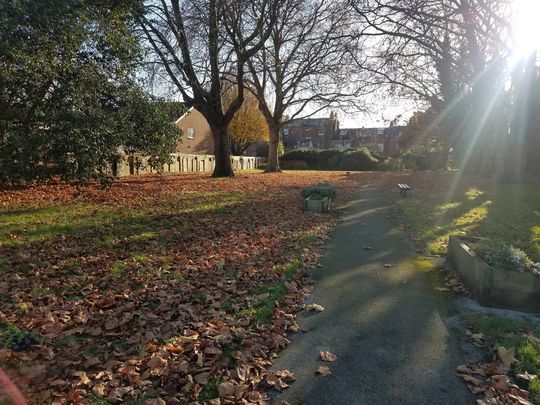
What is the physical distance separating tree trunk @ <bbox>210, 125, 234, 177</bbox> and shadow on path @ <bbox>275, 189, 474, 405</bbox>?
16528 millimetres

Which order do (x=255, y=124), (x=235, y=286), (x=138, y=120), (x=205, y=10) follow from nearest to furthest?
(x=235, y=286) → (x=138, y=120) → (x=205, y=10) → (x=255, y=124)

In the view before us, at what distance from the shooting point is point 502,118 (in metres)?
19.9

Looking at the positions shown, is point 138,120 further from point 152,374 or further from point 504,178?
point 504,178

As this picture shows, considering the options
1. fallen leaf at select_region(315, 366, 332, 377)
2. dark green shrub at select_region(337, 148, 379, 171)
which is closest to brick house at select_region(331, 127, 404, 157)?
dark green shrub at select_region(337, 148, 379, 171)

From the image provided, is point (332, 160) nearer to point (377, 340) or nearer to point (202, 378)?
point (377, 340)

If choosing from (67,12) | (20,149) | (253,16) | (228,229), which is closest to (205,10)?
(253,16)

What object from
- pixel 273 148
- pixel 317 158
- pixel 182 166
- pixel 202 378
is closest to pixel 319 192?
pixel 202 378

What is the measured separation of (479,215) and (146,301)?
9498 mm

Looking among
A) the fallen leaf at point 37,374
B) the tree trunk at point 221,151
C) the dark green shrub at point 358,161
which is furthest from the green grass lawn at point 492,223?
the dark green shrub at point 358,161

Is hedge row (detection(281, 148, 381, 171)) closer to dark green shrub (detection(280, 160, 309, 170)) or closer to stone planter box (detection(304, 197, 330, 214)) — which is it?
dark green shrub (detection(280, 160, 309, 170))

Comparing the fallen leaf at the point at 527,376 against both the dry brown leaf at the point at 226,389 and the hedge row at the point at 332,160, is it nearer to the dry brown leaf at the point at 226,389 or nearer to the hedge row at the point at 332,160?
the dry brown leaf at the point at 226,389

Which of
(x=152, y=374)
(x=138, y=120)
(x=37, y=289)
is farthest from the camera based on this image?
(x=138, y=120)

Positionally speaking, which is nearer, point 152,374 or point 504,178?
point 152,374

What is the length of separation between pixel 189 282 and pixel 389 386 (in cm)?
311
